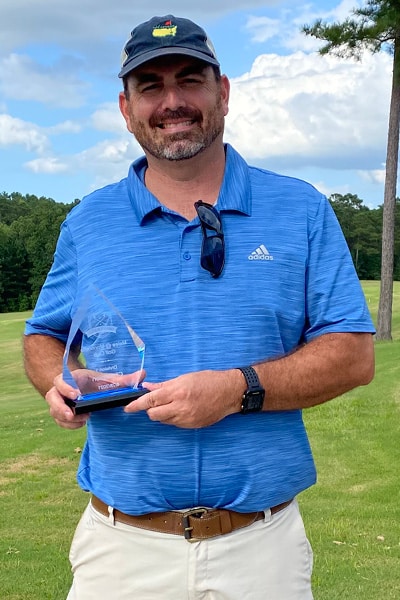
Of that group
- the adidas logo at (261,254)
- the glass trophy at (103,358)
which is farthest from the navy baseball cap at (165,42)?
the glass trophy at (103,358)

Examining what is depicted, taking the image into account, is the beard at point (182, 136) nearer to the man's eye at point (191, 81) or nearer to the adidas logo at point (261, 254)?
the man's eye at point (191, 81)

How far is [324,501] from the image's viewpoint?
6102 millimetres

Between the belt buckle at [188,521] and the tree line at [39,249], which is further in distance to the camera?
the tree line at [39,249]

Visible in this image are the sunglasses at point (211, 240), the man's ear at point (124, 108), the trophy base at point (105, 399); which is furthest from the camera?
the man's ear at point (124, 108)

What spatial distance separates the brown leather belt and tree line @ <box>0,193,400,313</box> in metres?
66.2

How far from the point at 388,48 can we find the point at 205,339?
1943cm

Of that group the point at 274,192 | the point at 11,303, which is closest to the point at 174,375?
the point at 274,192

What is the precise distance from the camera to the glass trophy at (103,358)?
209 cm

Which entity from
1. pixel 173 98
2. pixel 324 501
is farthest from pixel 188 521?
pixel 324 501

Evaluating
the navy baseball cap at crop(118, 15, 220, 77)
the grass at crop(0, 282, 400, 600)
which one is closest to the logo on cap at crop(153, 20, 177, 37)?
the navy baseball cap at crop(118, 15, 220, 77)

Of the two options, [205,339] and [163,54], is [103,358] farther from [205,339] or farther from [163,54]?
[163,54]

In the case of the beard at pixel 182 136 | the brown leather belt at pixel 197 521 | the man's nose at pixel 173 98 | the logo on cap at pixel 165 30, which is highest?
the logo on cap at pixel 165 30

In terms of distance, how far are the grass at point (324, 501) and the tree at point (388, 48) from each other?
404 inches

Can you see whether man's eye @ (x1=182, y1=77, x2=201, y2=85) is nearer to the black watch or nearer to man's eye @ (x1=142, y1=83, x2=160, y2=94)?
man's eye @ (x1=142, y1=83, x2=160, y2=94)
